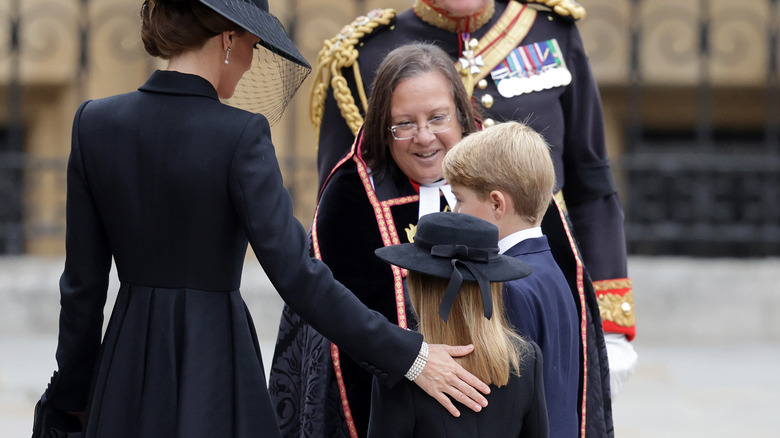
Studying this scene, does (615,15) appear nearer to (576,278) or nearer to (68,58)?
(68,58)

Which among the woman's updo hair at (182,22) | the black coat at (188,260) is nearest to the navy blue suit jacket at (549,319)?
the black coat at (188,260)

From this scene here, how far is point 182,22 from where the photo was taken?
2.14 metres

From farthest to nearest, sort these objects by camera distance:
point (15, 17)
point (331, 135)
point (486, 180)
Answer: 1. point (15, 17)
2. point (331, 135)
3. point (486, 180)

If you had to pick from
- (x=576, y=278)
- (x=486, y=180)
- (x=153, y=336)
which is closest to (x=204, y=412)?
(x=153, y=336)

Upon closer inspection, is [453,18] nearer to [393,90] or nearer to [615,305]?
[393,90]

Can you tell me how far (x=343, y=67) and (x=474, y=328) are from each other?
3.34 feet

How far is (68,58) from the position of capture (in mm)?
6855

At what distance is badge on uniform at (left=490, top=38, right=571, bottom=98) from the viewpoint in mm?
2877

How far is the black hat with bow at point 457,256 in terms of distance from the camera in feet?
6.87

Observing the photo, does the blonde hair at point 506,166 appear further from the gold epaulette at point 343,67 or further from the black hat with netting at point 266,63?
the gold epaulette at point 343,67

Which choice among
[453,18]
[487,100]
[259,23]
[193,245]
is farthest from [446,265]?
[453,18]

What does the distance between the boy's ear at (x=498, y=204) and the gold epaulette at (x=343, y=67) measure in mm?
632

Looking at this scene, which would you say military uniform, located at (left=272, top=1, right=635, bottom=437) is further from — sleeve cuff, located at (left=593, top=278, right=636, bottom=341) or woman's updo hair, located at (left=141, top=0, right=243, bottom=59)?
woman's updo hair, located at (left=141, top=0, right=243, bottom=59)

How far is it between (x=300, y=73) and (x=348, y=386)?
2.26ft
